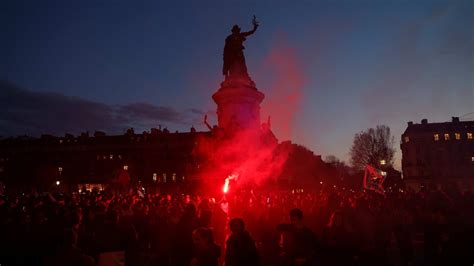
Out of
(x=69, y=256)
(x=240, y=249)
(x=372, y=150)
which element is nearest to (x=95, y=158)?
(x=372, y=150)

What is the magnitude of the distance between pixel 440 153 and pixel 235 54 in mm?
77014

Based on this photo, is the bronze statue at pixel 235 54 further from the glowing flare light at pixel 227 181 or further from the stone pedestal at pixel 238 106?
the glowing flare light at pixel 227 181

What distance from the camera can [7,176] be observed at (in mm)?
88062

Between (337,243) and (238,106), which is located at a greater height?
(238,106)

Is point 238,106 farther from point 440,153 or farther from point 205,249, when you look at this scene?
point 440,153

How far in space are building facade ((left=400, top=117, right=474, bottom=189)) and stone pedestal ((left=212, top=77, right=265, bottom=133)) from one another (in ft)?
242

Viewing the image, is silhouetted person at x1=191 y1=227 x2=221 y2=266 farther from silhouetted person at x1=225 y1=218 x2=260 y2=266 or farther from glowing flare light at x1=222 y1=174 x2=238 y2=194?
glowing flare light at x1=222 y1=174 x2=238 y2=194

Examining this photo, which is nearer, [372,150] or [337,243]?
[337,243]

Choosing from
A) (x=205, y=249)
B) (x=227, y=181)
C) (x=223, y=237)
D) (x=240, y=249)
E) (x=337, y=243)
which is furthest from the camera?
(x=227, y=181)

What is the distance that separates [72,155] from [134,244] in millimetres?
94039

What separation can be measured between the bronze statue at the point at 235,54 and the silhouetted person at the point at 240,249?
22.2 m

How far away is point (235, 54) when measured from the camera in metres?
28.7

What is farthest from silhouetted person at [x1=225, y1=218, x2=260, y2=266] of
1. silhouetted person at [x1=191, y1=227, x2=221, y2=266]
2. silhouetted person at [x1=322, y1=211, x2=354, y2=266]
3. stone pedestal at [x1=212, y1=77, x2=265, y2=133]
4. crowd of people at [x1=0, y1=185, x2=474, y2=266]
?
stone pedestal at [x1=212, y1=77, x2=265, y2=133]

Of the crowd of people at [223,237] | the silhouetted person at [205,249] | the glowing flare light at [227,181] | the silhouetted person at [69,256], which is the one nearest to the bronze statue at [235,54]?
the glowing flare light at [227,181]
